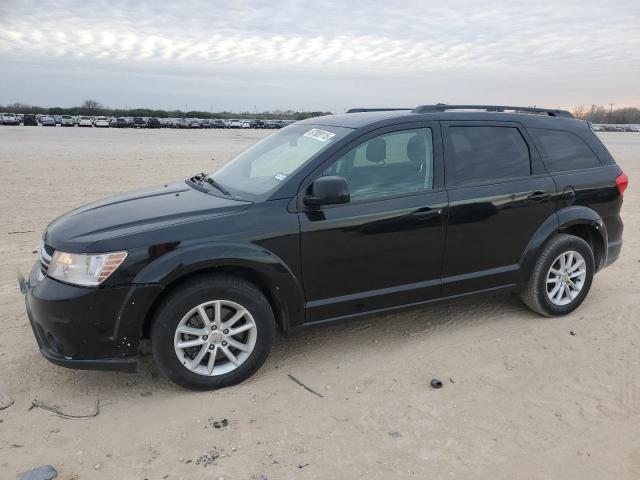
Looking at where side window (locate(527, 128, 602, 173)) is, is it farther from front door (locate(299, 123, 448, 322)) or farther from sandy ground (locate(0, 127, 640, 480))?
sandy ground (locate(0, 127, 640, 480))

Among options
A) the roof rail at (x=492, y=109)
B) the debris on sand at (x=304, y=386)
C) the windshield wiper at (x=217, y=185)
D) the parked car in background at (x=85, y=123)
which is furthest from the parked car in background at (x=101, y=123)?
the debris on sand at (x=304, y=386)

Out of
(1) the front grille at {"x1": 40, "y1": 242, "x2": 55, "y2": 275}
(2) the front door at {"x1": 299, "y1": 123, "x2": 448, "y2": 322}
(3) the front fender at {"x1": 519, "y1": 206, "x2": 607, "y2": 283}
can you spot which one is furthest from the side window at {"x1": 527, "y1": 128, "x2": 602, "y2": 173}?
(1) the front grille at {"x1": 40, "y1": 242, "x2": 55, "y2": 275}

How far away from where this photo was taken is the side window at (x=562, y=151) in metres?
4.62

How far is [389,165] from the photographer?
13.2 feet

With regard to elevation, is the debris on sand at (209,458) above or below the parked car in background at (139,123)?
below

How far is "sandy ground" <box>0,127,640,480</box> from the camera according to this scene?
2.84 m

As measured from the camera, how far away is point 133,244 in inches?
128

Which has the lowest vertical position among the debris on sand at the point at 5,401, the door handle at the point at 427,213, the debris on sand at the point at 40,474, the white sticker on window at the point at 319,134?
the debris on sand at the point at 40,474

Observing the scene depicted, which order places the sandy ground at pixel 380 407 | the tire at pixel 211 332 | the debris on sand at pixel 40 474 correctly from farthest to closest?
the tire at pixel 211 332, the sandy ground at pixel 380 407, the debris on sand at pixel 40 474

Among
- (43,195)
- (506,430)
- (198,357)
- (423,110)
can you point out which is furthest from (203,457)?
(43,195)

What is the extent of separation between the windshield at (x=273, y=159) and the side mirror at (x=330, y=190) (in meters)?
0.35

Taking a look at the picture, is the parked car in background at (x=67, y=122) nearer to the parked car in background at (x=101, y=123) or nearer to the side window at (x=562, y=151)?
the parked car in background at (x=101, y=123)

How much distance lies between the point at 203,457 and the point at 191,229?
1.33 metres

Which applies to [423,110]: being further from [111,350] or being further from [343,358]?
[111,350]
